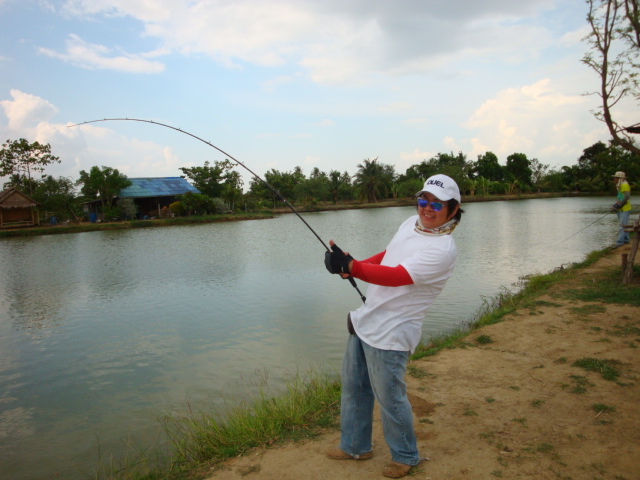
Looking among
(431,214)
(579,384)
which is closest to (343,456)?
(431,214)

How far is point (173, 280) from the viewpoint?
44.2 feet

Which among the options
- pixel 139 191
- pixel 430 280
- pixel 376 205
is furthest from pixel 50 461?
pixel 376 205

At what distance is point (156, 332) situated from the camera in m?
8.34

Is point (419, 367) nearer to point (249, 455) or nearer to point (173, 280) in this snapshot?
point (249, 455)

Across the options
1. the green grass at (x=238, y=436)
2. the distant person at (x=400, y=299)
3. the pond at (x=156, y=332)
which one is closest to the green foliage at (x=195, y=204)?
the pond at (x=156, y=332)

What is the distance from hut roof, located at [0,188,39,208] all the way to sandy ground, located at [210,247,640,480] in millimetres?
38917

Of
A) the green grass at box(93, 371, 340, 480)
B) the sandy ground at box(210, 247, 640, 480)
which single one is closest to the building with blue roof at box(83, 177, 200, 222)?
the green grass at box(93, 371, 340, 480)

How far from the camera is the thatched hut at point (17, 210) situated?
35.0m

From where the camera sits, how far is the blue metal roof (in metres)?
42.8

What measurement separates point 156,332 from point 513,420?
21.7 ft

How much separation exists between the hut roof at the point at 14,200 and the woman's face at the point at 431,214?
4005 cm

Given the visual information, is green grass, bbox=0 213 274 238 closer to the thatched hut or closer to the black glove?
the thatched hut

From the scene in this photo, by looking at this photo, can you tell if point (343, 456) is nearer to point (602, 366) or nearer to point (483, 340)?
point (602, 366)

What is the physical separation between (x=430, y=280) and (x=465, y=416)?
162 centimetres
